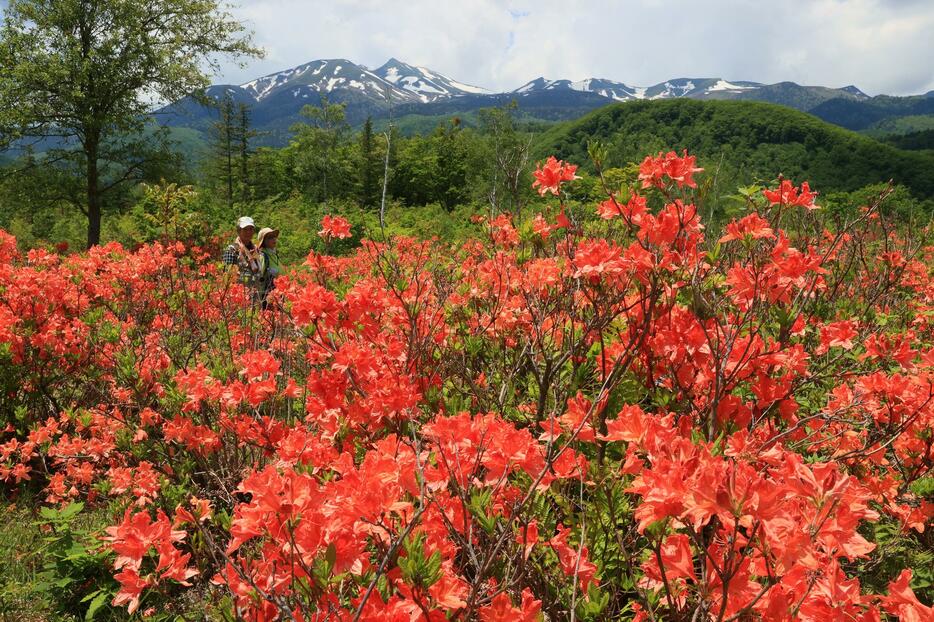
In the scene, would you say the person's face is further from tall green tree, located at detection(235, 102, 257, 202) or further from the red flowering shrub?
tall green tree, located at detection(235, 102, 257, 202)

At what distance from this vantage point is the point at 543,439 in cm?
142

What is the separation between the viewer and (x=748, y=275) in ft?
6.33

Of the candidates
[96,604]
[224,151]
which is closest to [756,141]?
[224,151]

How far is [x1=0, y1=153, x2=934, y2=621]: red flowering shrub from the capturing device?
1.03 meters

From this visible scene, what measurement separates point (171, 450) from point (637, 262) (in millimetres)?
2907

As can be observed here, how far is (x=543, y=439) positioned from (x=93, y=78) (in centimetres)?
1817

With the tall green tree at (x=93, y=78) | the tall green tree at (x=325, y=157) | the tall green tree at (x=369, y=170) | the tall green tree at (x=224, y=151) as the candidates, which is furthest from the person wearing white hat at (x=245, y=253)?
the tall green tree at (x=224, y=151)

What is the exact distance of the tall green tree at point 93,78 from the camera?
1371cm

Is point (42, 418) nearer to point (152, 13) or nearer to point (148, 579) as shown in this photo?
point (148, 579)

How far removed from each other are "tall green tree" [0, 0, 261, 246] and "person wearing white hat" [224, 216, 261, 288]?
1099 cm

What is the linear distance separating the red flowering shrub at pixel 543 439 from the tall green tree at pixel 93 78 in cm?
1358

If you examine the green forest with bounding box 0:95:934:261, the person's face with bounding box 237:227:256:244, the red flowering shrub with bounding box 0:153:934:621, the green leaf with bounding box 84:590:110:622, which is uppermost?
the green forest with bounding box 0:95:934:261

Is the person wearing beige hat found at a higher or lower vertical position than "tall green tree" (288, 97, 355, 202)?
lower

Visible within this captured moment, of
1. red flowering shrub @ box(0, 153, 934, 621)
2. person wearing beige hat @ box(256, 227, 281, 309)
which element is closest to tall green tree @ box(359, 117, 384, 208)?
person wearing beige hat @ box(256, 227, 281, 309)
